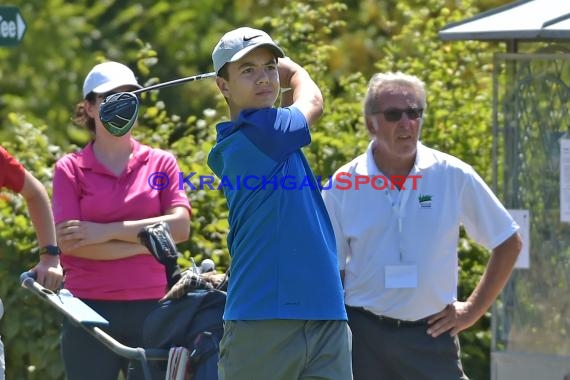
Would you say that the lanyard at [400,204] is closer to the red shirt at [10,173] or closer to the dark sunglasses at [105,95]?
the dark sunglasses at [105,95]

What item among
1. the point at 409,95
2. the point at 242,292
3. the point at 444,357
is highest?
the point at 409,95

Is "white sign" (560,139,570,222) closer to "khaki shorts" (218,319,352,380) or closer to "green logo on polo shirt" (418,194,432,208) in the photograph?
"green logo on polo shirt" (418,194,432,208)

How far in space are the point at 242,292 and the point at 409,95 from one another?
1.57 m

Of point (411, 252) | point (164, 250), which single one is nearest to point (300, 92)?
point (164, 250)

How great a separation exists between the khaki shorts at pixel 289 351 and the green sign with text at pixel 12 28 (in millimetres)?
2921

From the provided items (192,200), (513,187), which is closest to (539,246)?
(513,187)

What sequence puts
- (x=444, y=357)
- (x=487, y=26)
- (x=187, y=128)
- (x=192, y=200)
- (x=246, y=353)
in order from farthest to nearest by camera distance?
(x=187, y=128)
(x=192, y=200)
(x=487, y=26)
(x=444, y=357)
(x=246, y=353)

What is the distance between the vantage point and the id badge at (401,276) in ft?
18.6

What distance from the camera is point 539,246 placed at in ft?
22.5

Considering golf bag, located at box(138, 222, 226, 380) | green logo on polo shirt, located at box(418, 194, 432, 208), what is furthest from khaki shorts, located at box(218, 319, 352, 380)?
green logo on polo shirt, located at box(418, 194, 432, 208)

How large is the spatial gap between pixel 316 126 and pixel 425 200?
256cm

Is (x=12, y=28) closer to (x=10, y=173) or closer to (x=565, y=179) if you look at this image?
(x=10, y=173)

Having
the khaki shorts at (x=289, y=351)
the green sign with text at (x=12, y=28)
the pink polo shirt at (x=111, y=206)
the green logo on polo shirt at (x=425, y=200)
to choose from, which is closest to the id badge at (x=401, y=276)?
the green logo on polo shirt at (x=425, y=200)

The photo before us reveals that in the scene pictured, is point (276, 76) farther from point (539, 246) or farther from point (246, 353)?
point (539, 246)
